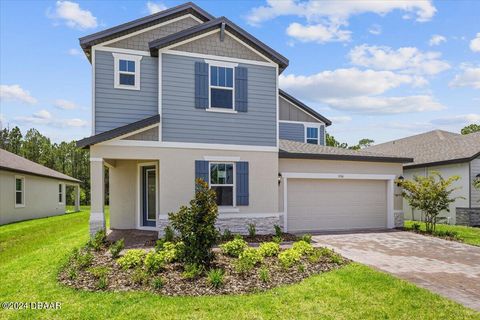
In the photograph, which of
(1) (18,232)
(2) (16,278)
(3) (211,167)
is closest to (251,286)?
(2) (16,278)

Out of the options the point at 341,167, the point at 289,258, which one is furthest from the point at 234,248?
the point at 341,167

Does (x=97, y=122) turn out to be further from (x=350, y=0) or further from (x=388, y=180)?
(x=388, y=180)

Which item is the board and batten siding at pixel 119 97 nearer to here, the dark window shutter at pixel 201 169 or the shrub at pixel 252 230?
the dark window shutter at pixel 201 169

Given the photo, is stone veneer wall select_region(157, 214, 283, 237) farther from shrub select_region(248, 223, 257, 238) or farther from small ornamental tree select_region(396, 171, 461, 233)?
small ornamental tree select_region(396, 171, 461, 233)

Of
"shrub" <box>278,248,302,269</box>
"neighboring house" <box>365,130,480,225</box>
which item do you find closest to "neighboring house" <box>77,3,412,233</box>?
"shrub" <box>278,248,302,269</box>

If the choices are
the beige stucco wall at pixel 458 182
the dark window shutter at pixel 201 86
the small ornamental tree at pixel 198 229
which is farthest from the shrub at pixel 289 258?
the beige stucco wall at pixel 458 182

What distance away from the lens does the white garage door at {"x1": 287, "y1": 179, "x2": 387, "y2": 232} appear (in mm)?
13758

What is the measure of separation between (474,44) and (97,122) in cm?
1457

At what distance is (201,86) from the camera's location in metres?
11.9

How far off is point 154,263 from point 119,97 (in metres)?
6.51

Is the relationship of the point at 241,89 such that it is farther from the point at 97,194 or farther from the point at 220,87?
the point at 97,194

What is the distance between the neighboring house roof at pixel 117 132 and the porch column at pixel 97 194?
56 centimetres

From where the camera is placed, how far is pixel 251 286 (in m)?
6.62

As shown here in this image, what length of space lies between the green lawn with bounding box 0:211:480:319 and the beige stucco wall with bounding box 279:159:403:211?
6.22 meters
